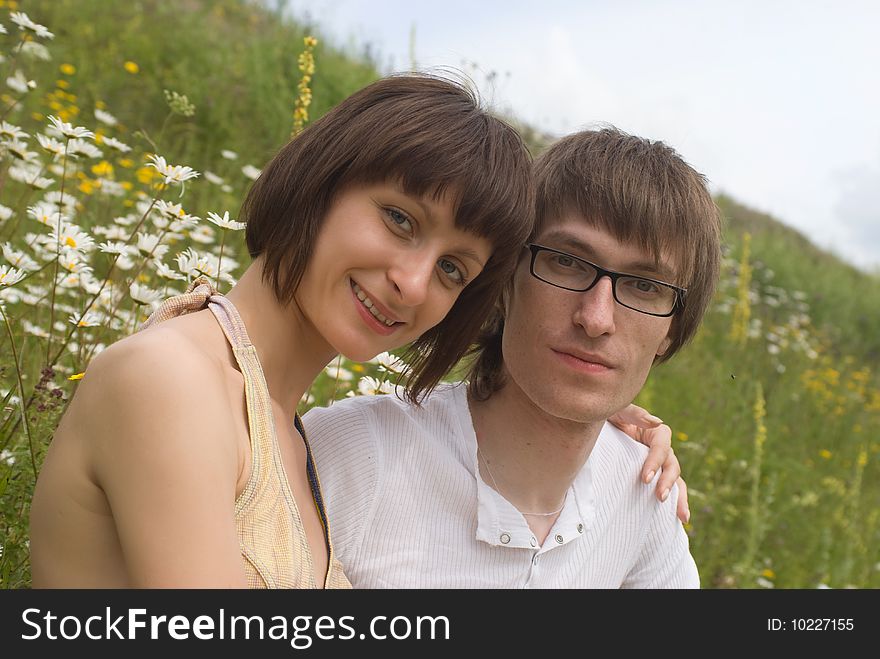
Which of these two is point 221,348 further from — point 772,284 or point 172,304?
point 772,284

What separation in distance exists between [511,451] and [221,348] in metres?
0.92

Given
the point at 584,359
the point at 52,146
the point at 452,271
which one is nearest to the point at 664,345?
the point at 584,359

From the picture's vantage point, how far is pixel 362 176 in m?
1.80

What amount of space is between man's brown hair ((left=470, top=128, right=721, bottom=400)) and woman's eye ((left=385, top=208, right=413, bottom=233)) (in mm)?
568

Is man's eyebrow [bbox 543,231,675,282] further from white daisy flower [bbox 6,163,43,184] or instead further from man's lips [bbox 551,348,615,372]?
white daisy flower [bbox 6,163,43,184]

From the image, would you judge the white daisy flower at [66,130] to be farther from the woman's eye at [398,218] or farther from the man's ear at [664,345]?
the man's ear at [664,345]

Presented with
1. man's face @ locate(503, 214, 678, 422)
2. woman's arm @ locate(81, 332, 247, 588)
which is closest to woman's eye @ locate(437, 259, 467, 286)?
man's face @ locate(503, 214, 678, 422)

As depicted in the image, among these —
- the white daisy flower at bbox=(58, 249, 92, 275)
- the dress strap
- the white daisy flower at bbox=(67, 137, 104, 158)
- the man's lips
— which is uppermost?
the white daisy flower at bbox=(67, 137, 104, 158)

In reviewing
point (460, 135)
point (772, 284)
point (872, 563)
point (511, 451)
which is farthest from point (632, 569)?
point (772, 284)

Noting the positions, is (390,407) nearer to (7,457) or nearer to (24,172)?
(7,457)

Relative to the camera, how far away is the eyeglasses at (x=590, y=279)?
2223 millimetres

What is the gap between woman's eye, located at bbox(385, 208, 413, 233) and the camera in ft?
5.86

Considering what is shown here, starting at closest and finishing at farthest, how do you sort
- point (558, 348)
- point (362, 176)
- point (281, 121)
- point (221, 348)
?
point (221, 348) < point (362, 176) < point (558, 348) < point (281, 121)
